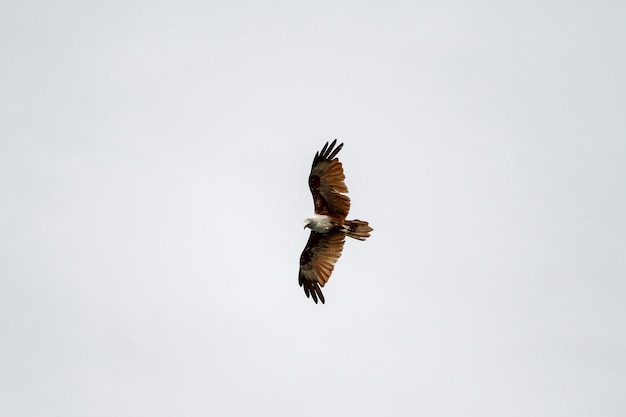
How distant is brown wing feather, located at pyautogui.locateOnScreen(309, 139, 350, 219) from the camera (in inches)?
1062

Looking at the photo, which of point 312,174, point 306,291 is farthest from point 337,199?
point 306,291

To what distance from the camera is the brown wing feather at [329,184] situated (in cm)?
2697

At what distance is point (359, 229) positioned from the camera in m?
27.0

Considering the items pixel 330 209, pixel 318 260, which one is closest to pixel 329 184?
pixel 330 209

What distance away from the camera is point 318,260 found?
2877cm

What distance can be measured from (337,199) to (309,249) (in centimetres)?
225

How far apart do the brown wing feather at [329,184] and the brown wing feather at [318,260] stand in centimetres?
100

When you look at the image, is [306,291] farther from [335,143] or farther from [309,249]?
[335,143]

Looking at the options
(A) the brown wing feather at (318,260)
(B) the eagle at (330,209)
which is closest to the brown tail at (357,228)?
(B) the eagle at (330,209)

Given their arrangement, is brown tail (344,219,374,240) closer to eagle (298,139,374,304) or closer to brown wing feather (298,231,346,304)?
eagle (298,139,374,304)

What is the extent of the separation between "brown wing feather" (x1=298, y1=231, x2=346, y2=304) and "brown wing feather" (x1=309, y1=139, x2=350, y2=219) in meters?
1.00

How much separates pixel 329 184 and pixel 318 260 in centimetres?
284

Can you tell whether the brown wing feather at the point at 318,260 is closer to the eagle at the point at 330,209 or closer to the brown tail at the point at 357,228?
the eagle at the point at 330,209

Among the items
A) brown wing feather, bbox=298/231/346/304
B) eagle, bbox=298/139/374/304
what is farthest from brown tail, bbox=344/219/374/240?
brown wing feather, bbox=298/231/346/304
